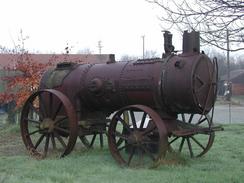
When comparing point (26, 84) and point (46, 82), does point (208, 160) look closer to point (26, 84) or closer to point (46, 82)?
point (46, 82)

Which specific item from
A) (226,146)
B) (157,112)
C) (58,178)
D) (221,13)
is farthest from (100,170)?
(226,146)

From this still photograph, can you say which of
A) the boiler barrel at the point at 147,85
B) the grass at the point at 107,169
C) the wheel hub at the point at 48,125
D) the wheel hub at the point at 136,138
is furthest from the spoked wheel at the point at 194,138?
the wheel hub at the point at 48,125

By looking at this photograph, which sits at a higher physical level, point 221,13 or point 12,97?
point 221,13

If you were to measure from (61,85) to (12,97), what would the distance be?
605cm

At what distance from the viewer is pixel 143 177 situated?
22.6 feet

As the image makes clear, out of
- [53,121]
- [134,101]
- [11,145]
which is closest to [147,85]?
[134,101]

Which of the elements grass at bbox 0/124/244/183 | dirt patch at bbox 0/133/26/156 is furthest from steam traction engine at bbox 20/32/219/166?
dirt patch at bbox 0/133/26/156

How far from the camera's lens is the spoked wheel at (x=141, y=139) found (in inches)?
297

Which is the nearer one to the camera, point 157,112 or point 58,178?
point 58,178

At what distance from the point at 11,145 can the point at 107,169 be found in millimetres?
4297

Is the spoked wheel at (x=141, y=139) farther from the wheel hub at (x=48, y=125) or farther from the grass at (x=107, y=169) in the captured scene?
the wheel hub at (x=48, y=125)

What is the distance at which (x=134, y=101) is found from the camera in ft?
27.8

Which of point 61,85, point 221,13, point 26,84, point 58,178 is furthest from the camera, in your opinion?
point 26,84

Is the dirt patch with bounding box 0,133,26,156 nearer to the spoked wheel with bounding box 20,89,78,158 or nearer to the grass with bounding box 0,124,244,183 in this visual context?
the grass with bounding box 0,124,244,183
